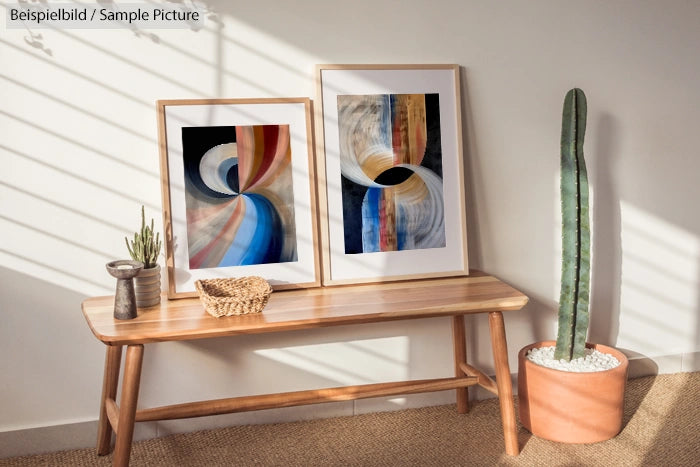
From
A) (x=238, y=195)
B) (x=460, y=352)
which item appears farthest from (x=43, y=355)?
(x=460, y=352)

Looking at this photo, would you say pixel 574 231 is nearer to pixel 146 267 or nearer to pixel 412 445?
pixel 412 445

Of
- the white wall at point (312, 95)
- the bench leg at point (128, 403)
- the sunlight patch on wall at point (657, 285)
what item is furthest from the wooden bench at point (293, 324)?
the sunlight patch on wall at point (657, 285)

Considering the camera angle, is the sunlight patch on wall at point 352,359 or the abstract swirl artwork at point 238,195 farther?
the sunlight patch on wall at point 352,359

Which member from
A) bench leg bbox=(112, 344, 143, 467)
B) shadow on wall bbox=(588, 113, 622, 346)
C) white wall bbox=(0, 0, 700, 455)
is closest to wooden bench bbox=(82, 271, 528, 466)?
bench leg bbox=(112, 344, 143, 467)

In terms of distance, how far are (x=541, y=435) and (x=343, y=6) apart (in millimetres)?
1832

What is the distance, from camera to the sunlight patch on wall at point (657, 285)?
11.3 ft

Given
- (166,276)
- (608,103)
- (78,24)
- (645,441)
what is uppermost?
(78,24)

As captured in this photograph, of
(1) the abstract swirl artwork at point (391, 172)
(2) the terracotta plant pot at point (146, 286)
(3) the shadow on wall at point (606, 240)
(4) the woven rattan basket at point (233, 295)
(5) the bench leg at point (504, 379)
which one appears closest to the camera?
(4) the woven rattan basket at point (233, 295)

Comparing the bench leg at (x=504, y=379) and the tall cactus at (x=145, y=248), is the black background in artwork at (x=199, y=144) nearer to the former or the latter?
the tall cactus at (x=145, y=248)

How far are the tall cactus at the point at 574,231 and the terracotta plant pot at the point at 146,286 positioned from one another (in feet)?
4.99

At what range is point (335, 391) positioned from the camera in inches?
106

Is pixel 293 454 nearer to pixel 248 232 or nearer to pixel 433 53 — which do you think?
pixel 248 232

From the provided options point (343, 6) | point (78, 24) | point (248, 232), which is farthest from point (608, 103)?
point (78, 24)

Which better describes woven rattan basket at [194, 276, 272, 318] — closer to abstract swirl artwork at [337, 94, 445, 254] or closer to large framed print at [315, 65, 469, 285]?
large framed print at [315, 65, 469, 285]
